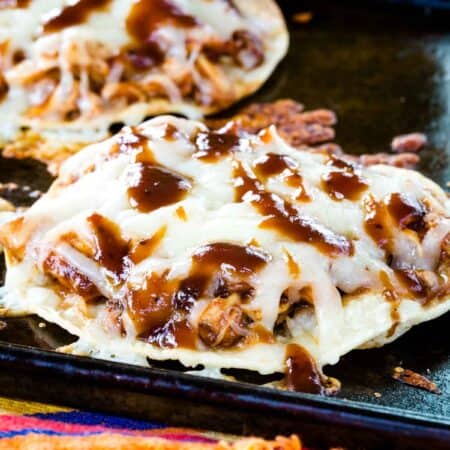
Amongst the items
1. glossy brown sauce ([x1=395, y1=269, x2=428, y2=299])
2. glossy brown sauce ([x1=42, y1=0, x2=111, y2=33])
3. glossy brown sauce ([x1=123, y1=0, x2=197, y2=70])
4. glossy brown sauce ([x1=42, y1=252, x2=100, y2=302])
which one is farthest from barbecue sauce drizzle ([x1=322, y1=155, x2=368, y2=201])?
glossy brown sauce ([x1=42, y1=0, x2=111, y2=33])

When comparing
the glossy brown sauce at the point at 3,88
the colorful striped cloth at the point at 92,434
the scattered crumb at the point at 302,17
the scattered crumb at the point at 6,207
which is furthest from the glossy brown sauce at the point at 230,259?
the scattered crumb at the point at 302,17

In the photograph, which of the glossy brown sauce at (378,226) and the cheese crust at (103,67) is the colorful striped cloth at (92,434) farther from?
the cheese crust at (103,67)

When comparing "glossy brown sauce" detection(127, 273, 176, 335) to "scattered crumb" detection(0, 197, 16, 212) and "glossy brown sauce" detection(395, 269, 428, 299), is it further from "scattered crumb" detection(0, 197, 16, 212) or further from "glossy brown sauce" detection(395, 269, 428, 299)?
"scattered crumb" detection(0, 197, 16, 212)

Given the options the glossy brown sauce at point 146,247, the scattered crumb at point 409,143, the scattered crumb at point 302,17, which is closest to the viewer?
the glossy brown sauce at point 146,247

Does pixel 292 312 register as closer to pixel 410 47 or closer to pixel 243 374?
pixel 243 374

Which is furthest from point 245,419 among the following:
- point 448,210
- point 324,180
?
point 448,210
